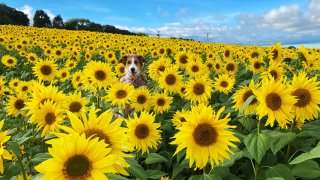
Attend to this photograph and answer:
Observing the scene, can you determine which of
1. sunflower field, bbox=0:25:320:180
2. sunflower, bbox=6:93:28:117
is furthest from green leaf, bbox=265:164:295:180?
sunflower, bbox=6:93:28:117

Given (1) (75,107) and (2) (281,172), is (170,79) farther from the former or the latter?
(2) (281,172)

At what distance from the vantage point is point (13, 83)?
1012 centimetres

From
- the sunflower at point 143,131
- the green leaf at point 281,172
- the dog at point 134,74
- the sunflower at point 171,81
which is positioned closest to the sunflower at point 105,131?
the green leaf at point 281,172

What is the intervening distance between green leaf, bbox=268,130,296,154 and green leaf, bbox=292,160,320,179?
0.27 meters

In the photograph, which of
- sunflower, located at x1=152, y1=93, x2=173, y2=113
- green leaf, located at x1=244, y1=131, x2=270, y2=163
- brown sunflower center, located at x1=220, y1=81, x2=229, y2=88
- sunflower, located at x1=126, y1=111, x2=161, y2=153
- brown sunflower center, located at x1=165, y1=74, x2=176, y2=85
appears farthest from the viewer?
brown sunflower center, located at x1=220, y1=81, x2=229, y2=88

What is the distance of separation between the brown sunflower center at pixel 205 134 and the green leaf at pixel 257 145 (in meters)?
0.35

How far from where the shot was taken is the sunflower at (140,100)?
260 inches

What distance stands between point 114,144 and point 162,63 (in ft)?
20.3

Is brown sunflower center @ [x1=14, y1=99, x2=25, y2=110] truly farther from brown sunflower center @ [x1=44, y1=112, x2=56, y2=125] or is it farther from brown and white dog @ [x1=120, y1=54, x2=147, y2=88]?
brown and white dog @ [x1=120, y1=54, x2=147, y2=88]

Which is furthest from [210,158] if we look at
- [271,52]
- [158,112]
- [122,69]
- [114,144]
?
[122,69]

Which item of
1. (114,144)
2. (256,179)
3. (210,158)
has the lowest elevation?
(256,179)

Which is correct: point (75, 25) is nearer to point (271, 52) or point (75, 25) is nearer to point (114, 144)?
point (271, 52)

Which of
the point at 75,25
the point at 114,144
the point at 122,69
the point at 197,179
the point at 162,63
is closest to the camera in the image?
the point at 114,144

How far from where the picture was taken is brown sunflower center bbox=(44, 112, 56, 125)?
4.54 m
